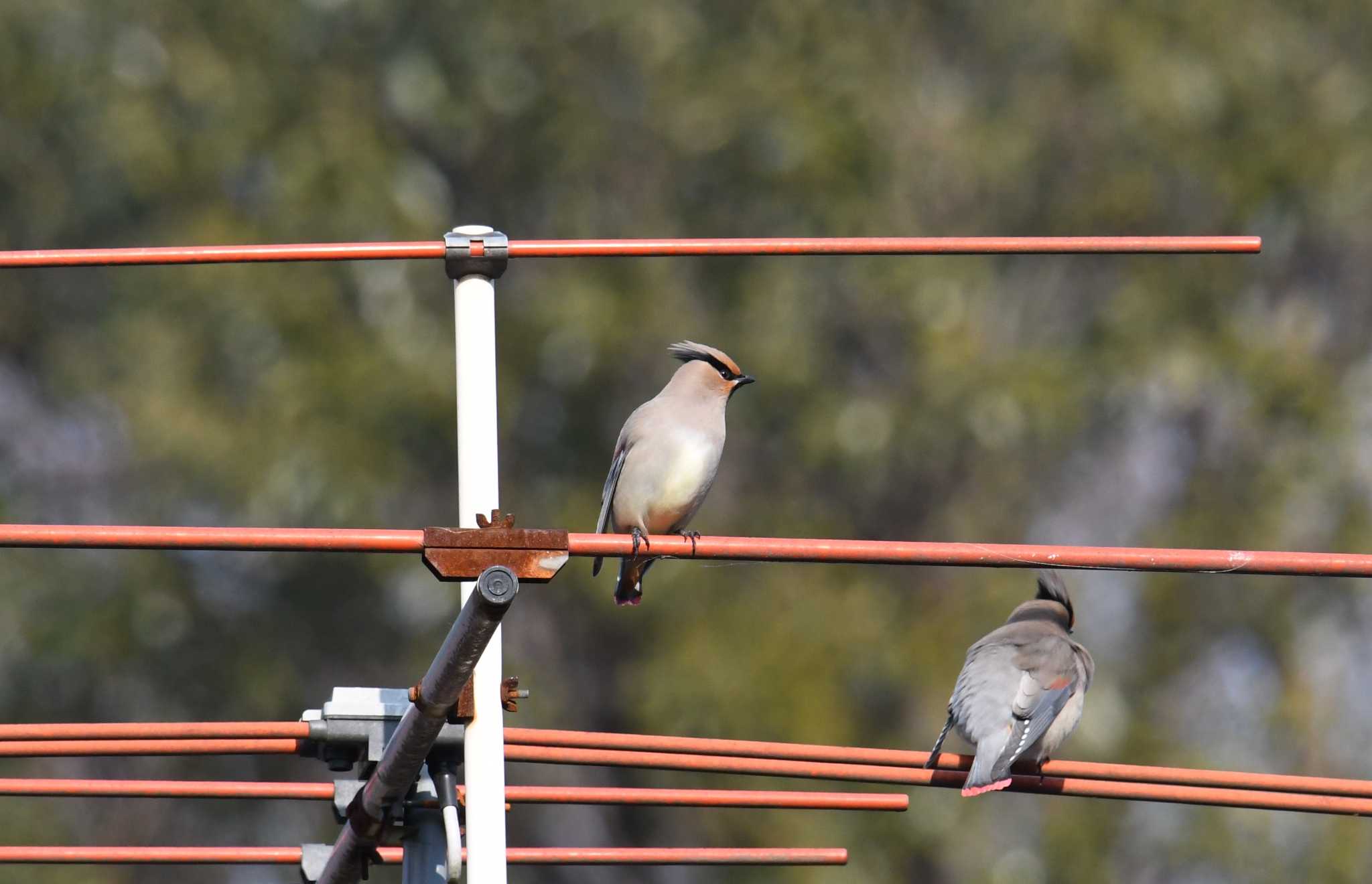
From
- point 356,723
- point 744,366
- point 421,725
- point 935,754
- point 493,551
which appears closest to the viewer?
Result: point 493,551

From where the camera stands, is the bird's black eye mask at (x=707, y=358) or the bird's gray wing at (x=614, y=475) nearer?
the bird's gray wing at (x=614, y=475)

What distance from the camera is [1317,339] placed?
679 inches

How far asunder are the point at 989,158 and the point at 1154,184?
1192mm

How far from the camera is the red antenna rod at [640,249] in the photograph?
5691 mm

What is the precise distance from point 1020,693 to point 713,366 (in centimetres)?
171

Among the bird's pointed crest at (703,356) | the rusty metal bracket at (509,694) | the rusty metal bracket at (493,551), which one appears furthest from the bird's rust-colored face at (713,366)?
the rusty metal bracket at (493,551)

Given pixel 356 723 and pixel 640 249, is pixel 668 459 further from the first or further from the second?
pixel 356 723

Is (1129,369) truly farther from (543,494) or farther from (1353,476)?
(543,494)

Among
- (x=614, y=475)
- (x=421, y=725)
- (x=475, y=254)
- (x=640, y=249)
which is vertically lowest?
(x=421, y=725)

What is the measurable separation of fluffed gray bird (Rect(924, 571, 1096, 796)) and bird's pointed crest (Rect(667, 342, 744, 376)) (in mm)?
1392

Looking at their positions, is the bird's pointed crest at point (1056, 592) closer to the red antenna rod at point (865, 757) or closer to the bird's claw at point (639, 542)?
the red antenna rod at point (865, 757)

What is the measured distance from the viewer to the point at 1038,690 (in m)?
8.24

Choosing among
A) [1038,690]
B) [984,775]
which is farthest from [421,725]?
[1038,690]

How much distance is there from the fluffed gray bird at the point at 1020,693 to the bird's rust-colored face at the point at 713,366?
4.31ft
